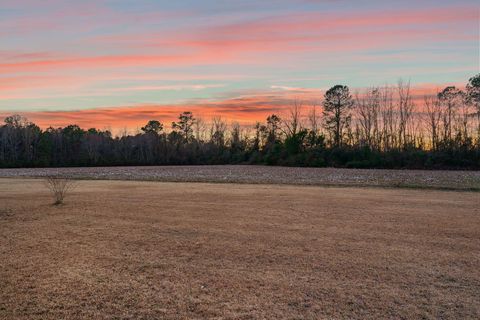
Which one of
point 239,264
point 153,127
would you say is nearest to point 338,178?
point 239,264

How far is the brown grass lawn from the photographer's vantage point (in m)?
6.32

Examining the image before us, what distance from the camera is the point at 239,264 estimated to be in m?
8.57

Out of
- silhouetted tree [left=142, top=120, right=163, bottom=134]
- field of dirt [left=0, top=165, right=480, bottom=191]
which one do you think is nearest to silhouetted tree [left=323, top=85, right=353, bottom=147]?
field of dirt [left=0, top=165, right=480, bottom=191]

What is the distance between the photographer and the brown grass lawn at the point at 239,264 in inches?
249

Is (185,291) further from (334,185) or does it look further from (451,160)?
(451,160)

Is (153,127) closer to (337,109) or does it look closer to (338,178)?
(337,109)

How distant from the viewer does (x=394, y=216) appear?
1482cm

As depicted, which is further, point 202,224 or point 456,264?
point 202,224

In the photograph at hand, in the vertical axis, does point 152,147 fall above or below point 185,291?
above

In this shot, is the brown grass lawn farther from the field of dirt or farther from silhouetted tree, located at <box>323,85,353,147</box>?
silhouetted tree, located at <box>323,85,353,147</box>

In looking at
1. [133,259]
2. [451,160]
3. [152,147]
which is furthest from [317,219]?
[152,147]

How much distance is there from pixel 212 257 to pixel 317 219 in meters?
6.01

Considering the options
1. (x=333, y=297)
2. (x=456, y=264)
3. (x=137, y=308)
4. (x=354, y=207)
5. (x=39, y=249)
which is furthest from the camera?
(x=354, y=207)

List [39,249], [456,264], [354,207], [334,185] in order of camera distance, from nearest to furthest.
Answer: [456,264], [39,249], [354,207], [334,185]
